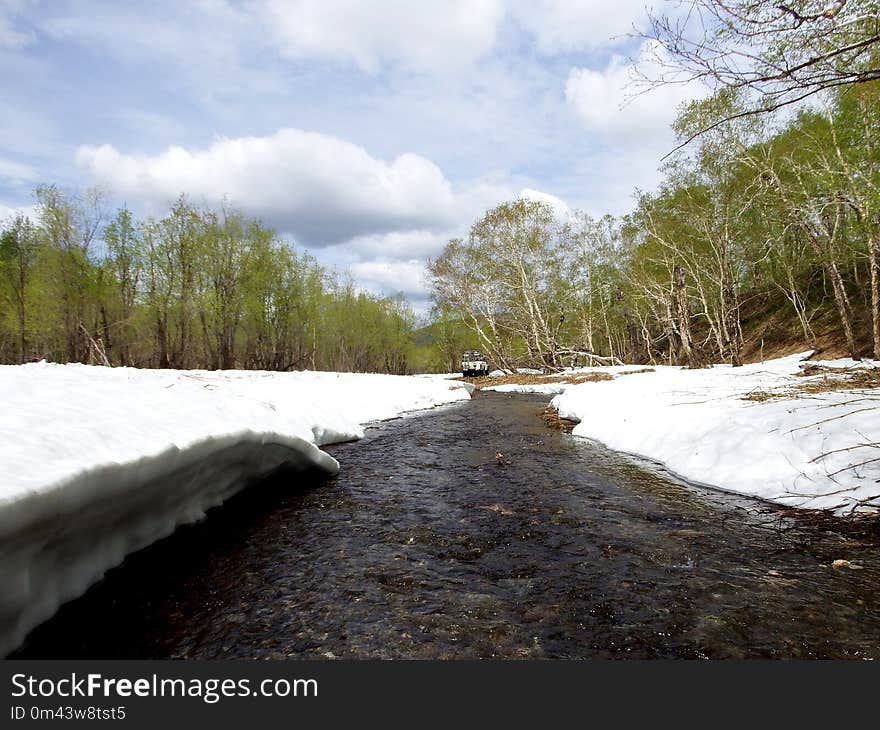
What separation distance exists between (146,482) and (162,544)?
0.91 metres

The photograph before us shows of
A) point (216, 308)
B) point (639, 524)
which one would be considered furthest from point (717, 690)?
point (216, 308)

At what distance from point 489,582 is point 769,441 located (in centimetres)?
431

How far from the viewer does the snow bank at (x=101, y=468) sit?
7.35 feet

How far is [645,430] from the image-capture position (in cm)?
743

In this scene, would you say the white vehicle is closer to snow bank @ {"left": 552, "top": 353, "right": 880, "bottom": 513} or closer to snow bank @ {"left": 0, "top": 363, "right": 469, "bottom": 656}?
snow bank @ {"left": 552, "top": 353, "right": 880, "bottom": 513}

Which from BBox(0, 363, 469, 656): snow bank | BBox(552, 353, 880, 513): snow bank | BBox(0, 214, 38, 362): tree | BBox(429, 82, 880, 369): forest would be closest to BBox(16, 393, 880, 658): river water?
BBox(0, 363, 469, 656): snow bank

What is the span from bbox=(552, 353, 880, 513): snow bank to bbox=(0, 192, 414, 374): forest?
82.2 feet

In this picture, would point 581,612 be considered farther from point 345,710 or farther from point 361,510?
point 361,510

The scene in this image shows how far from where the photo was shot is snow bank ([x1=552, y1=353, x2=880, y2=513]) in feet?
13.3

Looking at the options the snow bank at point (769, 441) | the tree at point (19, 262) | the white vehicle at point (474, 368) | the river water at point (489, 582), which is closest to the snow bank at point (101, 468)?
the river water at point (489, 582)

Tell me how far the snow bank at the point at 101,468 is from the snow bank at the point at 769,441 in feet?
17.9

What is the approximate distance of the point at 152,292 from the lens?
3038 centimetres

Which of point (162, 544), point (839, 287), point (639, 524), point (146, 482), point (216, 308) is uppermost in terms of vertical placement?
point (216, 308)

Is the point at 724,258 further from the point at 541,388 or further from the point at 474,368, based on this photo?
the point at 474,368
